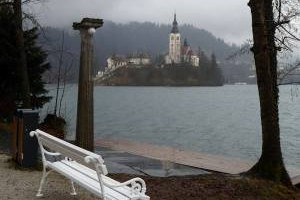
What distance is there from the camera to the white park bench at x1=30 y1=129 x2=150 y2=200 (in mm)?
5656

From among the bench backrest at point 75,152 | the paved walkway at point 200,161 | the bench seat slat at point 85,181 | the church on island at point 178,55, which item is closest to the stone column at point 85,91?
the paved walkway at point 200,161

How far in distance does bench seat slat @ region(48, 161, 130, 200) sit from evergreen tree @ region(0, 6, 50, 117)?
1536cm

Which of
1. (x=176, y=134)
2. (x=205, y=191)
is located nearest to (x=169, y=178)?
(x=205, y=191)

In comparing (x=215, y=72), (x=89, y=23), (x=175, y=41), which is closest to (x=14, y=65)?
(x=89, y=23)

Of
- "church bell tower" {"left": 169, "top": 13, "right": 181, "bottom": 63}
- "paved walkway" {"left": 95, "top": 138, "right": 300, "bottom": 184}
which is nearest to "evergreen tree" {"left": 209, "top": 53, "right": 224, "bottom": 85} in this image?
"church bell tower" {"left": 169, "top": 13, "right": 181, "bottom": 63}

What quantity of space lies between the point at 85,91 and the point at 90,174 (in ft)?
13.3

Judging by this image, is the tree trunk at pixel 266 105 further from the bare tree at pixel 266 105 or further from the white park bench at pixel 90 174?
the white park bench at pixel 90 174

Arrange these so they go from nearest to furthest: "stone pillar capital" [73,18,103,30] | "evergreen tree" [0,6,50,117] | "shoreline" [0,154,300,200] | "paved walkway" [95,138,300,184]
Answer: "shoreline" [0,154,300,200], "stone pillar capital" [73,18,103,30], "paved walkway" [95,138,300,184], "evergreen tree" [0,6,50,117]

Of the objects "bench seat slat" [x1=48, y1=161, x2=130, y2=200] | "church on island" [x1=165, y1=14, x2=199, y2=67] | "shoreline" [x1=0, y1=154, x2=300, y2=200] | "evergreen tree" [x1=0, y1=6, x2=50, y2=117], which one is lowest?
"shoreline" [x1=0, y1=154, x2=300, y2=200]

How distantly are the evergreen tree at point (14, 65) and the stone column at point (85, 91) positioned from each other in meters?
12.2

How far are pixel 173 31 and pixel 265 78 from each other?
164767 mm

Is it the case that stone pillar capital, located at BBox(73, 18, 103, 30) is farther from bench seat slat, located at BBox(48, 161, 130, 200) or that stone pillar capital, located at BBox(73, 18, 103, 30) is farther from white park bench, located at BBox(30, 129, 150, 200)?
bench seat slat, located at BBox(48, 161, 130, 200)

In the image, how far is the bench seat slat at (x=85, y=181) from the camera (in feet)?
19.4

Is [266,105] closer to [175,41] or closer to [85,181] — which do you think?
[85,181]
